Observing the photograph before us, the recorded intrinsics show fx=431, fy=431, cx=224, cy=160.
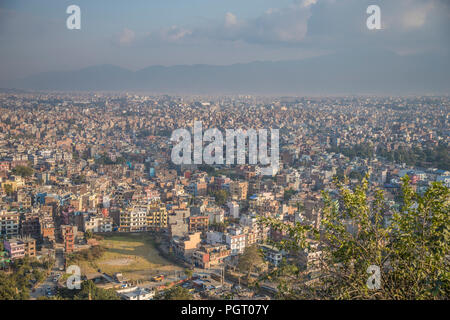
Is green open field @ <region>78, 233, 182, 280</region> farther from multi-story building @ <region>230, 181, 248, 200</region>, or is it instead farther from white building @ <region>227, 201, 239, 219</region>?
multi-story building @ <region>230, 181, 248, 200</region>

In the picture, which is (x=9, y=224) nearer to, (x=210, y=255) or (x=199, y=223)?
(x=199, y=223)

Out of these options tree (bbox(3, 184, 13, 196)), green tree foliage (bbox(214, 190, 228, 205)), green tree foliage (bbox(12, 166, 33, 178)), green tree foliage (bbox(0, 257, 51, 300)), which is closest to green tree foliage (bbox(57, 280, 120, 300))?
green tree foliage (bbox(0, 257, 51, 300))

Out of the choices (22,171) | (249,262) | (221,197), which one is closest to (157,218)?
(221,197)

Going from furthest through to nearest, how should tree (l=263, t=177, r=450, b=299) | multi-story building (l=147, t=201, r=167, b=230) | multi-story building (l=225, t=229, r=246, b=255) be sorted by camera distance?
1. multi-story building (l=147, t=201, r=167, b=230)
2. multi-story building (l=225, t=229, r=246, b=255)
3. tree (l=263, t=177, r=450, b=299)

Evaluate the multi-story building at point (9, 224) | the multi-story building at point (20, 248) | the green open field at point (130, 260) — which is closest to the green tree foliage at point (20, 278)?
the multi-story building at point (20, 248)

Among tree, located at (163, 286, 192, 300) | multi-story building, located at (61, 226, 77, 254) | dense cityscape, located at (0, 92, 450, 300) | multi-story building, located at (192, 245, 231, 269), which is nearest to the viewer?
tree, located at (163, 286, 192, 300)

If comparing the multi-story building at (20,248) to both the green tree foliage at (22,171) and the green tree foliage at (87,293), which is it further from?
the green tree foliage at (22,171)

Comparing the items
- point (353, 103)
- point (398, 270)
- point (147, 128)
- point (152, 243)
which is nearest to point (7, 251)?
point (152, 243)
